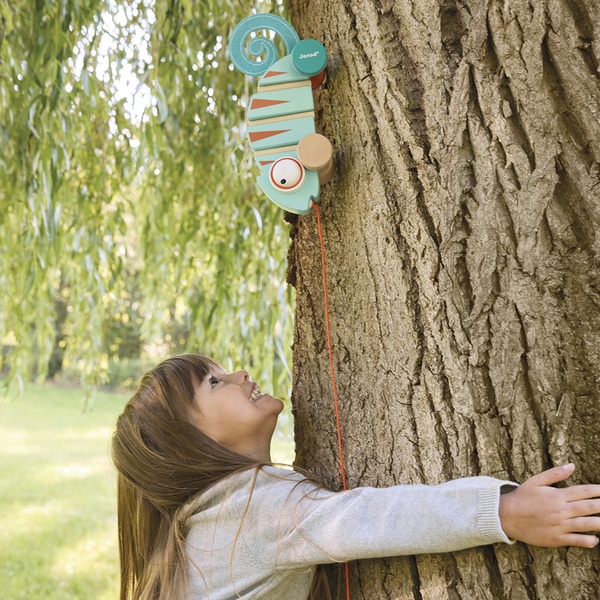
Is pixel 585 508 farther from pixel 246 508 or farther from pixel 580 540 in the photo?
pixel 246 508

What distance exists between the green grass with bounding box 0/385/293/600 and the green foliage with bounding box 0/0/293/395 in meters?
0.69

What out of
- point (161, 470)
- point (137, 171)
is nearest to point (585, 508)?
point (161, 470)

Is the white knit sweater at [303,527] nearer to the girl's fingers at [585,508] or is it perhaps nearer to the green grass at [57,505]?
the girl's fingers at [585,508]

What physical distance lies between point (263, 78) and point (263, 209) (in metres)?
1.58

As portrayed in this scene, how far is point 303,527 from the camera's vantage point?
1.24 m

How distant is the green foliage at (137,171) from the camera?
107 inches

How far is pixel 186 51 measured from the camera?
9.37 feet

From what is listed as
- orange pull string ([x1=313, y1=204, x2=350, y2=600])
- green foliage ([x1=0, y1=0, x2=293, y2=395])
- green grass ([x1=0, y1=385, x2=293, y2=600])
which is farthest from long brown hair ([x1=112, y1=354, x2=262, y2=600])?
green foliage ([x1=0, y1=0, x2=293, y2=395])

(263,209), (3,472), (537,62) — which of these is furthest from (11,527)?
(537,62)

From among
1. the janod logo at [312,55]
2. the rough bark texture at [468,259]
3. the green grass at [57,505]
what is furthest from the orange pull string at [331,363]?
the green grass at [57,505]

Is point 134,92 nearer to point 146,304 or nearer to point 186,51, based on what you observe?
point 186,51

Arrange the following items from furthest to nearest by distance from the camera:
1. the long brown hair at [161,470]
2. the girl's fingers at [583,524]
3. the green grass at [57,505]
Answer: the green grass at [57,505]
the long brown hair at [161,470]
the girl's fingers at [583,524]

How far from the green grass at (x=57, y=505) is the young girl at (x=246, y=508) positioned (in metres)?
0.71

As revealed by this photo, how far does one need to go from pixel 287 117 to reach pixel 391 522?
0.81 m
